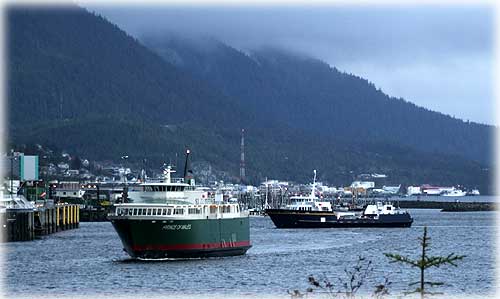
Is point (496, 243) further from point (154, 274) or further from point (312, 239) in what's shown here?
point (154, 274)

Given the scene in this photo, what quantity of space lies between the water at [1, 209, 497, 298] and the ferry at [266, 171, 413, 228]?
29758 millimetres

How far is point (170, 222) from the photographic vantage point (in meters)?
73.6

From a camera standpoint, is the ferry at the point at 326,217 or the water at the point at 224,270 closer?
the water at the point at 224,270

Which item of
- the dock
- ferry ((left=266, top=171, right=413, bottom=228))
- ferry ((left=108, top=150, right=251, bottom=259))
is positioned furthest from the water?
ferry ((left=266, top=171, right=413, bottom=228))

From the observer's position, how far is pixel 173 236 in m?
74.0

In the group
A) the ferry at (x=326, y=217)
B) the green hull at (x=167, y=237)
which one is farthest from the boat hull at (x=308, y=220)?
the green hull at (x=167, y=237)

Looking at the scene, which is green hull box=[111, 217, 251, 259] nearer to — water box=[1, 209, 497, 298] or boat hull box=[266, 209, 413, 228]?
water box=[1, 209, 497, 298]

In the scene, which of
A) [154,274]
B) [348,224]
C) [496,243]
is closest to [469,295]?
[154,274]

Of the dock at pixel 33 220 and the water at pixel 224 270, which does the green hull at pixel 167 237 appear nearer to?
the water at pixel 224 270

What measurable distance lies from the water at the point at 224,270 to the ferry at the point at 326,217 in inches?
1172

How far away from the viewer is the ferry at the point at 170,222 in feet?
242

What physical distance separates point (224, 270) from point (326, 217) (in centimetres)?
6961

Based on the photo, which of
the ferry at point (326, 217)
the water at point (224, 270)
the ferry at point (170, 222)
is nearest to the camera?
the water at point (224, 270)

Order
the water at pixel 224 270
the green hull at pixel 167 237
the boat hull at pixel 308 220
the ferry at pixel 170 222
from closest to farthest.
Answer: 1. the water at pixel 224 270
2. the green hull at pixel 167 237
3. the ferry at pixel 170 222
4. the boat hull at pixel 308 220
